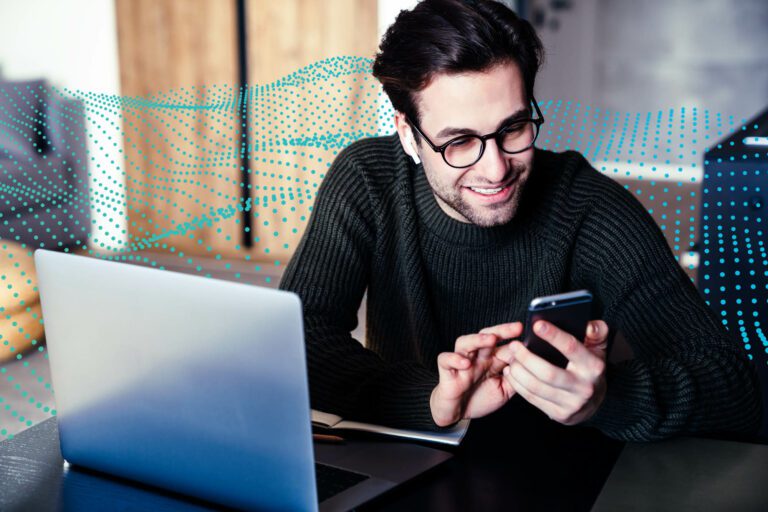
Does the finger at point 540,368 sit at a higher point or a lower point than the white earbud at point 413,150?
lower

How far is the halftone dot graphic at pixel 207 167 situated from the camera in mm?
3570

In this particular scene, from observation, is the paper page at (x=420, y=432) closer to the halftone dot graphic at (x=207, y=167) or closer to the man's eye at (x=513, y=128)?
the man's eye at (x=513, y=128)

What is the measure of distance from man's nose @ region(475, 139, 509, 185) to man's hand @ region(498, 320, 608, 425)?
0.40 metres

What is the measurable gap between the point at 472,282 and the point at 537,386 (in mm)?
577

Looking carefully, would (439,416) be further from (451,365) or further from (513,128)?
(513,128)

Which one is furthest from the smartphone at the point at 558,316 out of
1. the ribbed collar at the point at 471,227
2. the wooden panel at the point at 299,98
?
the wooden panel at the point at 299,98

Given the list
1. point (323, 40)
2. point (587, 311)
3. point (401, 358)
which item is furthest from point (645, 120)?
point (587, 311)

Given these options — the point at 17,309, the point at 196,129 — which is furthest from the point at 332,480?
the point at 196,129

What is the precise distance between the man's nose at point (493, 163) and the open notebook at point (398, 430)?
43cm

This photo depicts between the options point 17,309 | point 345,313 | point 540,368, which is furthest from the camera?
point 17,309

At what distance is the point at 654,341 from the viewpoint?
133cm

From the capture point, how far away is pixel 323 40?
379 centimetres

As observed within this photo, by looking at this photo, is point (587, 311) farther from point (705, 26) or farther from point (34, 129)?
point (705, 26)

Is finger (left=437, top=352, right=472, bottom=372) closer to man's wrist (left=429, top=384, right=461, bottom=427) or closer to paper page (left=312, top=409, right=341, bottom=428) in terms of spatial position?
man's wrist (left=429, top=384, right=461, bottom=427)
